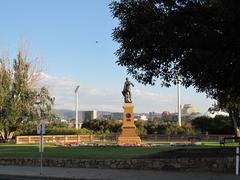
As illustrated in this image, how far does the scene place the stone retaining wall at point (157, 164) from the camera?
2184 cm

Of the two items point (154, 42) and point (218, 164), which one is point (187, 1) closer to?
point (154, 42)

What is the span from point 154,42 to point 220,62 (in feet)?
8.65

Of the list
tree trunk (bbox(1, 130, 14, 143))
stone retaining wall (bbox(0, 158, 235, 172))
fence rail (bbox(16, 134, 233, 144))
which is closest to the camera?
stone retaining wall (bbox(0, 158, 235, 172))

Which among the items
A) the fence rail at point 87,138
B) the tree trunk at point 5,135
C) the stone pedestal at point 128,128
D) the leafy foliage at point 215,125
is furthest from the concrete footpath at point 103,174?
the leafy foliage at point 215,125

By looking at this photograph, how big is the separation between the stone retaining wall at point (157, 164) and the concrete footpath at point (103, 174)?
1.95 feet

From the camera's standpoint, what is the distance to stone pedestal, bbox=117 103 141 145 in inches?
2036

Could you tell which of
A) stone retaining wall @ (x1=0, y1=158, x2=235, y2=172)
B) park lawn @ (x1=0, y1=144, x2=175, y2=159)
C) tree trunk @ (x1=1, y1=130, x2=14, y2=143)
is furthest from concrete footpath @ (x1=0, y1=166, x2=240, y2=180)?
tree trunk @ (x1=1, y1=130, x2=14, y2=143)

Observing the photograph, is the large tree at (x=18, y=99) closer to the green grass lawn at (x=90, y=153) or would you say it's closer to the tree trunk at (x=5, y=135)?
the tree trunk at (x=5, y=135)

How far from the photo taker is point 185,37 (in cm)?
2044

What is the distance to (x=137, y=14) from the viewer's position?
21.4 meters

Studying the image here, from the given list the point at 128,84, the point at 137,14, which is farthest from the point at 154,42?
the point at 128,84

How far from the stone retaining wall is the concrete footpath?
60 centimetres

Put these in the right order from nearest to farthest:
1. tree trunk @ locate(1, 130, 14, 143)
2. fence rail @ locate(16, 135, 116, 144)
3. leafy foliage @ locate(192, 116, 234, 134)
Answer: fence rail @ locate(16, 135, 116, 144)
tree trunk @ locate(1, 130, 14, 143)
leafy foliage @ locate(192, 116, 234, 134)

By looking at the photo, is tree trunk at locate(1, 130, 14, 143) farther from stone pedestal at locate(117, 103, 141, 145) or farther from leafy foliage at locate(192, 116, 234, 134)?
leafy foliage at locate(192, 116, 234, 134)
